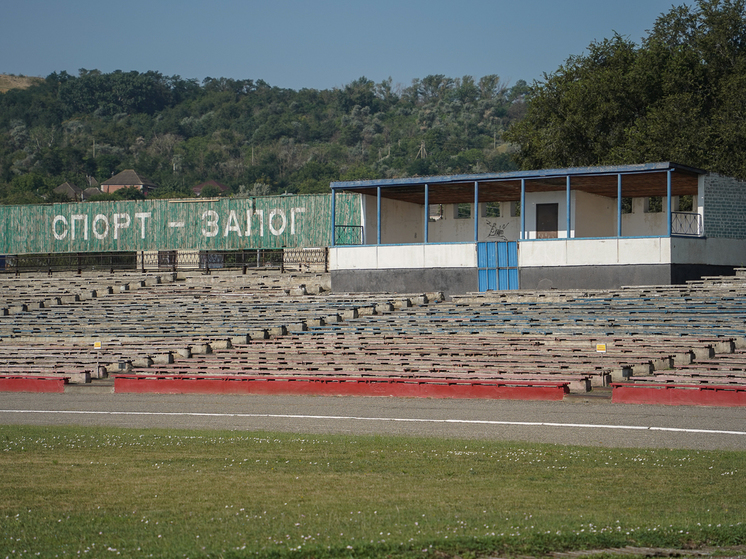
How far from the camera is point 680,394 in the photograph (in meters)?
16.3

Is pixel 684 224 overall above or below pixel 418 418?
above

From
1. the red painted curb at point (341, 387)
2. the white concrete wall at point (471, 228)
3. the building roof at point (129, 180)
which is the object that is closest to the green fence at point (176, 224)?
the white concrete wall at point (471, 228)

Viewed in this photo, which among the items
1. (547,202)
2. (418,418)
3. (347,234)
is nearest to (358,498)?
(418,418)

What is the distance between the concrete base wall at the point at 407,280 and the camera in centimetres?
2828

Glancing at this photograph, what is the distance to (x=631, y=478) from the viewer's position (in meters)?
9.80

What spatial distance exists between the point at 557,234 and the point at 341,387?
1275 centimetres

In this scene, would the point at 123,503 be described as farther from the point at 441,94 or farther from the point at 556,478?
the point at 441,94

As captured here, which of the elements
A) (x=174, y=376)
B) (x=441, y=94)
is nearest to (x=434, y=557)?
(x=174, y=376)

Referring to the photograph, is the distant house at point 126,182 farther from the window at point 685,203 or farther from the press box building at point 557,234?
the press box building at point 557,234

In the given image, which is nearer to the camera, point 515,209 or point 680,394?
point 680,394

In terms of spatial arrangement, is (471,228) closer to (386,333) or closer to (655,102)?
(386,333)

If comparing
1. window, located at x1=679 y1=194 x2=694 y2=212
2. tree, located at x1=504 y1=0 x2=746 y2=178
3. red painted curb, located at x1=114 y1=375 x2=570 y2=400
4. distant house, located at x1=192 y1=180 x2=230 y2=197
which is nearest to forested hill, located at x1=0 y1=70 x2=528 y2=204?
distant house, located at x1=192 y1=180 x2=230 y2=197

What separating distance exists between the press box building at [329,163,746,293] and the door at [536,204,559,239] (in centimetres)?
3

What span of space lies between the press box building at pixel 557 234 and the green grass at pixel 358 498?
48.3 ft
